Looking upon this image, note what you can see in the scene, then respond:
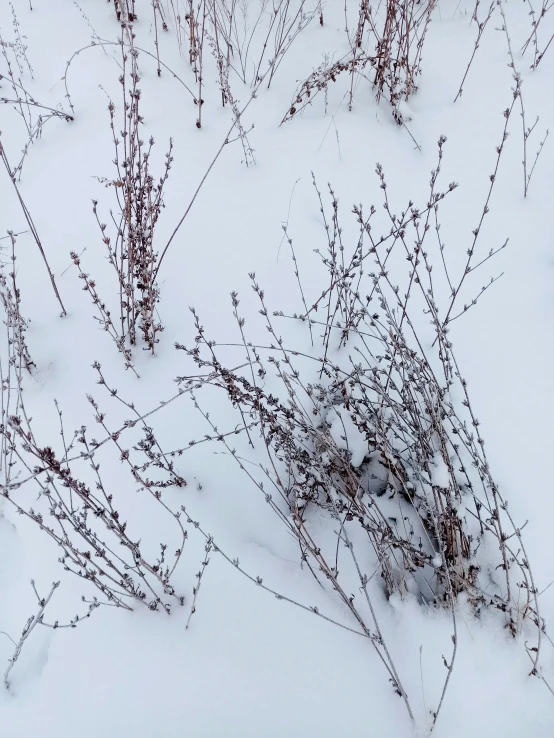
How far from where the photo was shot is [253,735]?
57.1 inches

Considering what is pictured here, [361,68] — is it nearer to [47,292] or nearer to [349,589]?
[47,292]

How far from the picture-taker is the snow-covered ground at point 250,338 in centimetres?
149

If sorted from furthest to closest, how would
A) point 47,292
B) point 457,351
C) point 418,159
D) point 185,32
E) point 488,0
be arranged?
point 488,0, point 185,32, point 418,159, point 47,292, point 457,351

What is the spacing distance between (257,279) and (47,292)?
96 centimetres

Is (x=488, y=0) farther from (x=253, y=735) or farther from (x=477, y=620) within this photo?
(x=253, y=735)

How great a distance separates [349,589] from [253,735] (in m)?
0.49

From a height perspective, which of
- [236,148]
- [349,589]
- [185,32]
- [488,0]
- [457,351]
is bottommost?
[349,589]

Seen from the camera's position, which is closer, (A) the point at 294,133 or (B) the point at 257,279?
(B) the point at 257,279

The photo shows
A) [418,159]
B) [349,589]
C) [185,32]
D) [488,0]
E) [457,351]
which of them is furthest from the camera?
[488,0]

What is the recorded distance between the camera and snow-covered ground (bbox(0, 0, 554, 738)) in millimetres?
1494

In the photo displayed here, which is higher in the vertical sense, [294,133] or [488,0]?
[488,0]

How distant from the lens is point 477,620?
1549mm

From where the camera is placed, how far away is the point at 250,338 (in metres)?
2.17

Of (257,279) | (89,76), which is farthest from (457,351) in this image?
(89,76)
